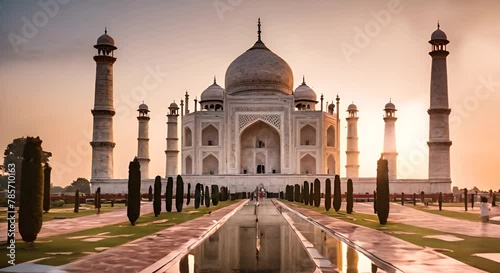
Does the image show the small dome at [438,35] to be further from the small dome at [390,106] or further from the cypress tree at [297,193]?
the cypress tree at [297,193]

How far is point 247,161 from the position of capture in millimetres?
52281

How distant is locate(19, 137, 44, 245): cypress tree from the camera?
35.7 ft

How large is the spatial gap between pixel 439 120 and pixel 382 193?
26.0 meters

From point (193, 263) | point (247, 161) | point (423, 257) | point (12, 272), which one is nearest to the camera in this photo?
point (12, 272)

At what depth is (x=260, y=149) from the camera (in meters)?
52.0

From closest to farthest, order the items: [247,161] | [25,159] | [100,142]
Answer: [25,159] → [100,142] → [247,161]

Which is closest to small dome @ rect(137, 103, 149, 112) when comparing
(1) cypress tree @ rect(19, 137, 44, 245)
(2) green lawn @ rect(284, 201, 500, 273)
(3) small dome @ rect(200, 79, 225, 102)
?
(3) small dome @ rect(200, 79, 225, 102)

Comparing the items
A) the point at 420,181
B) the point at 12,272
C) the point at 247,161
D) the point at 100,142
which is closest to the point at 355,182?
the point at 420,181

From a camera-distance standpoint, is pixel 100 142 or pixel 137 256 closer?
pixel 137 256

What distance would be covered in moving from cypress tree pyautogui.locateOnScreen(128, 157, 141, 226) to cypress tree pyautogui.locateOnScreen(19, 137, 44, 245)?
503 centimetres

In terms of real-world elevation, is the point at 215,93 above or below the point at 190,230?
above

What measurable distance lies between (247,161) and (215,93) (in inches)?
364

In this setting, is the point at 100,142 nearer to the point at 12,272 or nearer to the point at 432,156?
the point at 432,156

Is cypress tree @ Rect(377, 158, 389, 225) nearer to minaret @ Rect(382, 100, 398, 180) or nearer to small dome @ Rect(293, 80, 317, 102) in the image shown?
minaret @ Rect(382, 100, 398, 180)
